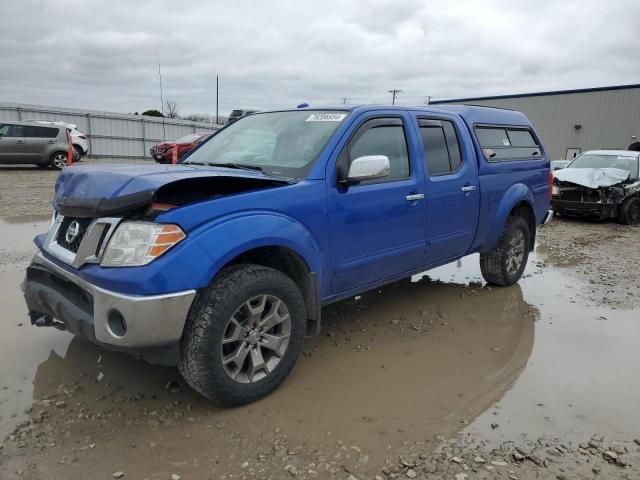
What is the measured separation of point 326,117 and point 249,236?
1417mm

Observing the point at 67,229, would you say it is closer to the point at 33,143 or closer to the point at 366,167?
the point at 366,167

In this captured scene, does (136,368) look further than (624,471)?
Yes

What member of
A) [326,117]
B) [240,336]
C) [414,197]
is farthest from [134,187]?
[414,197]

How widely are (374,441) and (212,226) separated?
147 centimetres

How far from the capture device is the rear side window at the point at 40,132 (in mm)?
17188

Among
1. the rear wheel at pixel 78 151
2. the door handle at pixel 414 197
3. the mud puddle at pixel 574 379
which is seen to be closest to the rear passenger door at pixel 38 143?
the rear wheel at pixel 78 151

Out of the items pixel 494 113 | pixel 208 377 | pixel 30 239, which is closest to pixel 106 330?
pixel 208 377

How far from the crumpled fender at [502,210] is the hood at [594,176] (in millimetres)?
6164

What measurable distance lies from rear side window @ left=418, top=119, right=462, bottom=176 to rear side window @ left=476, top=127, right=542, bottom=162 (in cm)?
52

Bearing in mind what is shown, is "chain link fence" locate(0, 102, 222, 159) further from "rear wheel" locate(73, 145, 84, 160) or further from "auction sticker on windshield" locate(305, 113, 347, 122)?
"auction sticker on windshield" locate(305, 113, 347, 122)

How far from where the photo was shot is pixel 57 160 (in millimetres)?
17891

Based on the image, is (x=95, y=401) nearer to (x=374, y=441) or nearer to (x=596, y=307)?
(x=374, y=441)

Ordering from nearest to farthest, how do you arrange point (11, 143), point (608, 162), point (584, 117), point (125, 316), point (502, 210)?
point (125, 316) → point (502, 210) → point (608, 162) → point (11, 143) → point (584, 117)

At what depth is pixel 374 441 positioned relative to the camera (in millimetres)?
2707
